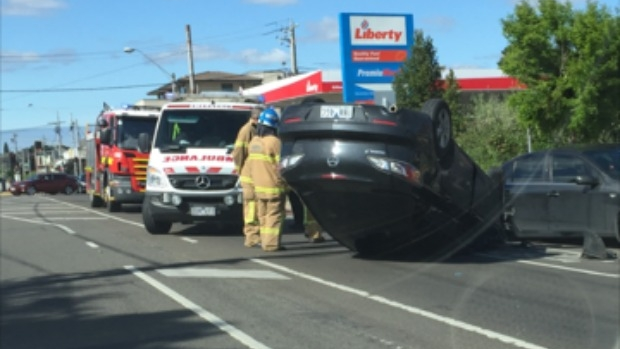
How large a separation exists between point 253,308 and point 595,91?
38.7 ft

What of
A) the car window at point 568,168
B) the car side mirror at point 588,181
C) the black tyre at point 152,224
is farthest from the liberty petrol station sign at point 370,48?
the car side mirror at point 588,181

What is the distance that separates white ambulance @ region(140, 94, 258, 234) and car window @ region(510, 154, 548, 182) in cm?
464

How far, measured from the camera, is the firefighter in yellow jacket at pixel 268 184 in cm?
1256

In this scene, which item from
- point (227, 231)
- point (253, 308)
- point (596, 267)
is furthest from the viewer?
point (227, 231)

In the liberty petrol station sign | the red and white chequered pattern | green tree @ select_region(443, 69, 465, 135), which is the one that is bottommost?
the red and white chequered pattern

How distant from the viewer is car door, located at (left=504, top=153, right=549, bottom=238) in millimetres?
13094

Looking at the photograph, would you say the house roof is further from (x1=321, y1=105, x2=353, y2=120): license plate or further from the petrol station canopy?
(x1=321, y1=105, x2=353, y2=120): license plate

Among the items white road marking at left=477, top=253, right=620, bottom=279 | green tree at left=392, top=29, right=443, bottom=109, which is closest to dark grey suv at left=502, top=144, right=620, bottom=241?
white road marking at left=477, top=253, right=620, bottom=279

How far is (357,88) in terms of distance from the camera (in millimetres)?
29656

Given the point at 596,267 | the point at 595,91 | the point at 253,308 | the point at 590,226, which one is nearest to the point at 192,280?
the point at 253,308

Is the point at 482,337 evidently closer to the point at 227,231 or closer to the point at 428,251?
the point at 428,251

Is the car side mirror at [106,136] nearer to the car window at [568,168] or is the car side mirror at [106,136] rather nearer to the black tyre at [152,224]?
the black tyre at [152,224]

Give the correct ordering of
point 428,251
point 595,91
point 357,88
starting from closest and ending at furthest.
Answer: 1. point 428,251
2. point 595,91
3. point 357,88

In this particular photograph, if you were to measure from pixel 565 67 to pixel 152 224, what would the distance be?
942 centimetres
